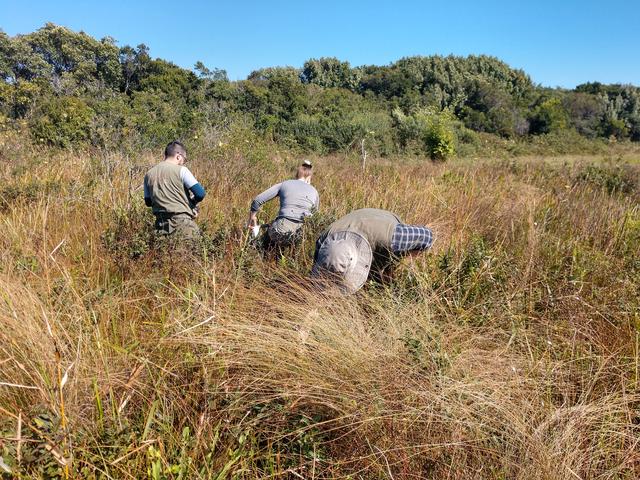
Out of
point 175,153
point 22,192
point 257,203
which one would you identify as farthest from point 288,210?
point 22,192

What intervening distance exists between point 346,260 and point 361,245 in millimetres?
149

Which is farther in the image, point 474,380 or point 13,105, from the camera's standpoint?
point 13,105

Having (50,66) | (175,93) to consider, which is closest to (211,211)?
(175,93)

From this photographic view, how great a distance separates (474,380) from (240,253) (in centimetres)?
162

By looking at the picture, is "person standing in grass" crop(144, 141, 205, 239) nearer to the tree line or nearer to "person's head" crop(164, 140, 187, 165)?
"person's head" crop(164, 140, 187, 165)

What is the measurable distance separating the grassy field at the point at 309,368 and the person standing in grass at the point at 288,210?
2.13ft

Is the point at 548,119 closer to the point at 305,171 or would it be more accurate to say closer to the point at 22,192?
the point at 305,171

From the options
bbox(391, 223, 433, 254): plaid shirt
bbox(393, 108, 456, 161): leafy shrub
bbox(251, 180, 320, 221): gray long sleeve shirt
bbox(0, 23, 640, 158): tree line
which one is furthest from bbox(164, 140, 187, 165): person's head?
bbox(393, 108, 456, 161): leafy shrub

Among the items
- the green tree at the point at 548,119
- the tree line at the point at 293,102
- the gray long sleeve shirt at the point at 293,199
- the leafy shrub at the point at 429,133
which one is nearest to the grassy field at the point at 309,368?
the gray long sleeve shirt at the point at 293,199

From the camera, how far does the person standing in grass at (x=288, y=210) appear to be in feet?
11.9

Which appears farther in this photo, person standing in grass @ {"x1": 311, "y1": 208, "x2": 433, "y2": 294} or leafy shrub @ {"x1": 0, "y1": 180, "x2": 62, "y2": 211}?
leafy shrub @ {"x1": 0, "y1": 180, "x2": 62, "y2": 211}

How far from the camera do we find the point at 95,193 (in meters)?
4.17

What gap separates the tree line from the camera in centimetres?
1140

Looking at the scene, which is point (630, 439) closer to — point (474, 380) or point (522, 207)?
point (474, 380)
